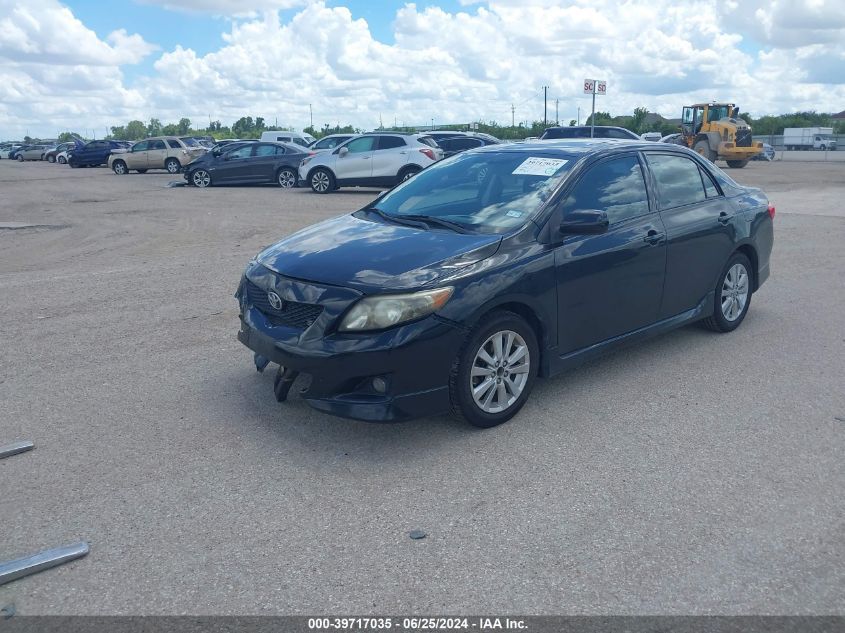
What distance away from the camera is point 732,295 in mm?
6633

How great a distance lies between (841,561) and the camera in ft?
10.6

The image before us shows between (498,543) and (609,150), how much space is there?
3.23 m

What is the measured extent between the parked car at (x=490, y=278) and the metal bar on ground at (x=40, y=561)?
4.72ft

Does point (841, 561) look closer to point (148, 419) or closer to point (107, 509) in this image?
point (107, 509)

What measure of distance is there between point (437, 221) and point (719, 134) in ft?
104

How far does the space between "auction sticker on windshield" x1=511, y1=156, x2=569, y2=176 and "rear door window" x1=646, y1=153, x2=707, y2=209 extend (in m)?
0.96

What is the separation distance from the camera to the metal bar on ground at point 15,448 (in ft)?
14.0

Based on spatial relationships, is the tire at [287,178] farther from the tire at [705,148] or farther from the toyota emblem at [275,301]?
the toyota emblem at [275,301]

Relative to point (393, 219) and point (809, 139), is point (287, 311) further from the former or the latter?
point (809, 139)

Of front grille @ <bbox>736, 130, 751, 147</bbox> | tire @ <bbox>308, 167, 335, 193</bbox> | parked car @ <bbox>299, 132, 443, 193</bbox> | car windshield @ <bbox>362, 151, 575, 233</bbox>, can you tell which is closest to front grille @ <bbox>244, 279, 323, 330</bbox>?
car windshield @ <bbox>362, 151, 575, 233</bbox>

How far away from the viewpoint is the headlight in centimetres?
418

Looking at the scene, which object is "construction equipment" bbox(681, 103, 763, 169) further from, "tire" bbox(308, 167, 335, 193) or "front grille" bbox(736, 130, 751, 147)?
"tire" bbox(308, 167, 335, 193)

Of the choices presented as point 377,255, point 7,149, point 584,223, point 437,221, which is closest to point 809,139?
point 584,223

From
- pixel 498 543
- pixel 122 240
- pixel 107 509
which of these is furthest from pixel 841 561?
pixel 122 240
